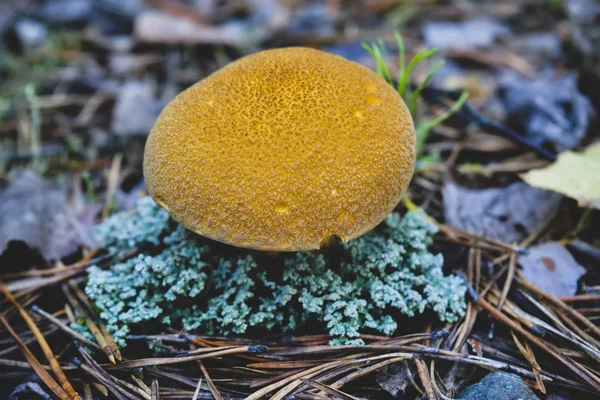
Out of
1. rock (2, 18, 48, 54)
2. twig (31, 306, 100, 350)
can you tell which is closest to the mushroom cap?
twig (31, 306, 100, 350)

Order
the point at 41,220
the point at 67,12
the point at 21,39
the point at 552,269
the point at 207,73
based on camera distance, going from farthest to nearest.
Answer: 1. the point at 67,12
2. the point at 21,39
3. the point at 207,73
4. the point at 41,220
5. the point at 552,269

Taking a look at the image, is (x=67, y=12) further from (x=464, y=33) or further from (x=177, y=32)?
(x=464, y=33)

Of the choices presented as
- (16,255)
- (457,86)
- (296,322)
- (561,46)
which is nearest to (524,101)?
(457,86)

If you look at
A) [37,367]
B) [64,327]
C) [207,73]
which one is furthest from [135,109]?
[37,367]

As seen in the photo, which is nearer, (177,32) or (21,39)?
(177,32)

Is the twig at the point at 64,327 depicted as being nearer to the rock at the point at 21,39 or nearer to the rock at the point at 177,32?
the rock at the point at 177,32

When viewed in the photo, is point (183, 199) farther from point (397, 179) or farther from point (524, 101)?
point (524, 101)
